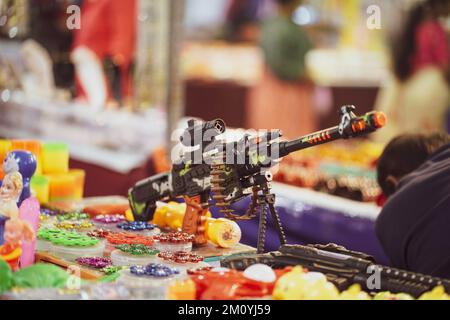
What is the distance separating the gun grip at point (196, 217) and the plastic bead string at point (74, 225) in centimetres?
24

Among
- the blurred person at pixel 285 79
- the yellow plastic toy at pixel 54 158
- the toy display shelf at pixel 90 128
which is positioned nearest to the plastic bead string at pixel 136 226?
the yellow plastic toy at pixel 54 158

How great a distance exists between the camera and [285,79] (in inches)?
209

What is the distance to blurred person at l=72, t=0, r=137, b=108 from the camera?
4.23 metres

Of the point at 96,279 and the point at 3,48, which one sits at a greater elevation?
the point at 3,48

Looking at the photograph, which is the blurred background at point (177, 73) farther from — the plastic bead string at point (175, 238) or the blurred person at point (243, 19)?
the plastic bead string at point (175, 238)

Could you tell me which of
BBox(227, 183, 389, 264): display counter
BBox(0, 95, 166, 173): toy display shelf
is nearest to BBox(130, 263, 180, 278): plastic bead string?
BBox(227, 183, 389, 264): display counter

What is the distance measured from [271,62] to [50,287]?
390 cm

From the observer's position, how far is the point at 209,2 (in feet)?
22.6

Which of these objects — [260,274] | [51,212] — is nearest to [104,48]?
[51,212]

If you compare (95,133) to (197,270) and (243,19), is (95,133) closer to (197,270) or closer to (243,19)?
(243,19)

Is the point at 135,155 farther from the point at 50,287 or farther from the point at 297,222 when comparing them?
the point at 50,287

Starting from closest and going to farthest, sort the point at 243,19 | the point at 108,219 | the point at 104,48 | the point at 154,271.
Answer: the point at 154,271
the point at 108,219
the point at 104,48
the point at 243,19

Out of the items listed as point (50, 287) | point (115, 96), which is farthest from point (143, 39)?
point (50, 287)

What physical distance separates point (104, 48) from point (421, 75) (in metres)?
1.85
